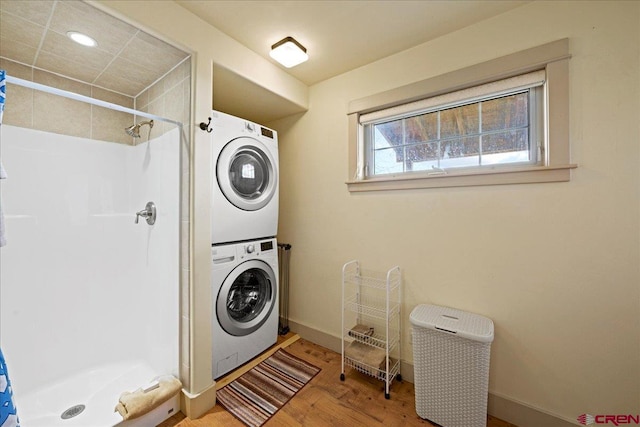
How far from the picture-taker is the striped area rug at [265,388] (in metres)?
1.52

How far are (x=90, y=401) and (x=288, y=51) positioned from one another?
2.48 m

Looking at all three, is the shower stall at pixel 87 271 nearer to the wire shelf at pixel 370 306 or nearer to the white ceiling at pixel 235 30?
the white ceiling at pixel 235 30

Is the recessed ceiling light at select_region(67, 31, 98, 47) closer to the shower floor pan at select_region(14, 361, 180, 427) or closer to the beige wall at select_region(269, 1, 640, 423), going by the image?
the beige wall at select_region(269, 1, 640, 423)

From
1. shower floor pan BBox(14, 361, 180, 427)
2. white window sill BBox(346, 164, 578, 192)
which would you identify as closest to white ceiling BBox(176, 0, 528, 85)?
white window sill BBox(346, 164, 578, 192)

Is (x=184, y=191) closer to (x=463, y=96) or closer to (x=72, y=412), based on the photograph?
(x=72, y=412)

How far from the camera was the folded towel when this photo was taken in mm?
1293

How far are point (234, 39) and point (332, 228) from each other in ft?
4.99

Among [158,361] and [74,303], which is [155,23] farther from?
[158,361]

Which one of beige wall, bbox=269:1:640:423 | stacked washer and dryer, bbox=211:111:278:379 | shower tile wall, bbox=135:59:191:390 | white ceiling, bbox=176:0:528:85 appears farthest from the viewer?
stacked washer and dryer, bbox=211:111:278:379

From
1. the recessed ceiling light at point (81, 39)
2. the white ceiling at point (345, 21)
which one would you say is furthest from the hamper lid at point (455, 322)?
the recessed ceiling light at point (81, 39)

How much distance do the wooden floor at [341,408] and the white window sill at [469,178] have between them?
4.45 ft

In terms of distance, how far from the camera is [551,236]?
1.34 m

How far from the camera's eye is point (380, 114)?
193 cm

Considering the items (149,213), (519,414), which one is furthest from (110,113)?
(519,414)
